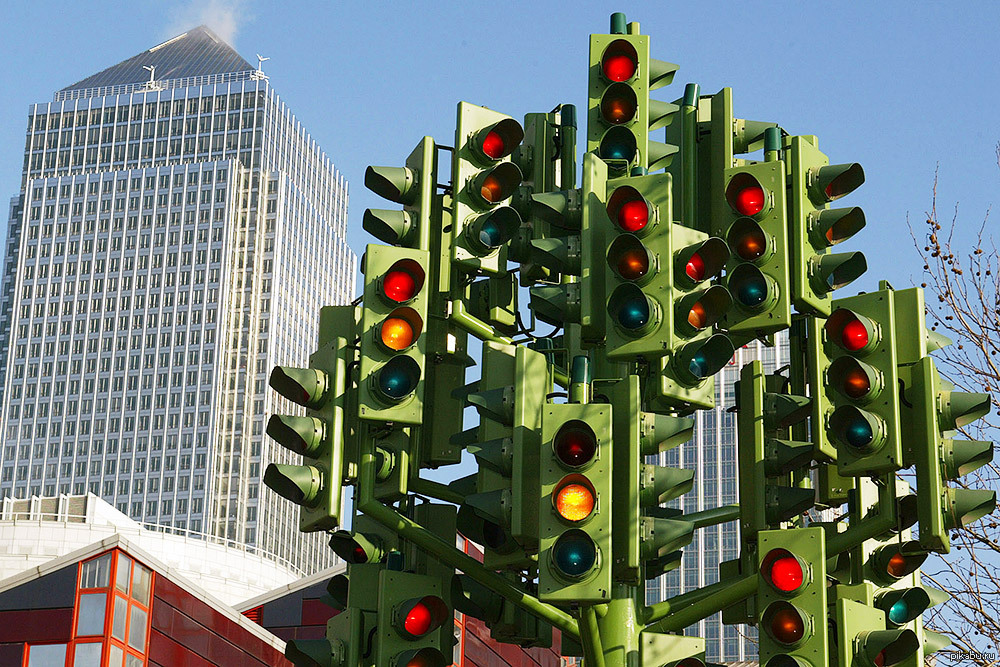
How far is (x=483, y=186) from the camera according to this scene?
10.4 metres

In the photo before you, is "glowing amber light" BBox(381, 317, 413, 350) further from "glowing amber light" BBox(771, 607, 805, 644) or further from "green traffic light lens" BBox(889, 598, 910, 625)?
"green traffic light lens" BBox(889, 598, 910, 625)

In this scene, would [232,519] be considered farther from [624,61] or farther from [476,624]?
[624,61]

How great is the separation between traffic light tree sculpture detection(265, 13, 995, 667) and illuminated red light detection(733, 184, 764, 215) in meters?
0.02

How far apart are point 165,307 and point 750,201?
497 ft

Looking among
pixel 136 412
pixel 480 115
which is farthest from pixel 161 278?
pixel 480 115

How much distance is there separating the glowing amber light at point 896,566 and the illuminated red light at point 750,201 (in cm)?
279

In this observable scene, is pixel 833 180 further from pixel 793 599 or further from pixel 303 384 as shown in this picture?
pixel 303 384

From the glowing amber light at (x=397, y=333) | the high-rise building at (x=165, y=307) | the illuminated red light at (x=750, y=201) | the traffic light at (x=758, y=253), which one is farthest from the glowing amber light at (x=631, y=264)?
the high-rise building at (x=165, y=307)

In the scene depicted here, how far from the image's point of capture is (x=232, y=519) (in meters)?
149

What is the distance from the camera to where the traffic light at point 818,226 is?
9.94m

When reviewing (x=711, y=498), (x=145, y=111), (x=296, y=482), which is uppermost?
(x=145, y=111)

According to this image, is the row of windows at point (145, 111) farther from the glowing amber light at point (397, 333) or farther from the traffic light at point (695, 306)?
the traffic light at point (695, 306)

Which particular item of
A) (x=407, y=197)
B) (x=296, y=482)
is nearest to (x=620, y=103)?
(x=407, y=197)

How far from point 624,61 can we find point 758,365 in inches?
90.5
